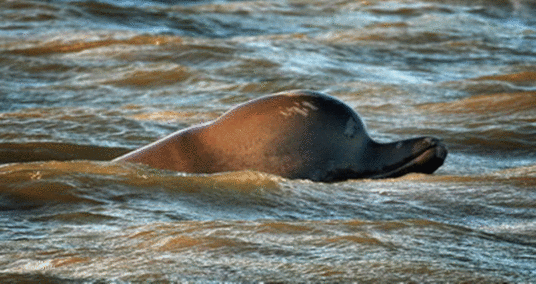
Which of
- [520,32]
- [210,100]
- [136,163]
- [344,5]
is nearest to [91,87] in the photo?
[210,100]

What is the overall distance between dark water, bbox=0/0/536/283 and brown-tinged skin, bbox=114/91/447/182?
0.37ft

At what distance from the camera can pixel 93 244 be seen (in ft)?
11.4

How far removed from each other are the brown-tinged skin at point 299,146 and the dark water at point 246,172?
0.11 meters

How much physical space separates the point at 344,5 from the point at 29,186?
443 inches

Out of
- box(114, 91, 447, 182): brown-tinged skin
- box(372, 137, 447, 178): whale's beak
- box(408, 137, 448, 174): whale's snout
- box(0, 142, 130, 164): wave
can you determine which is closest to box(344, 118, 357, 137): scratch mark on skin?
box(114, 91, 447, 182): brown-tinged skin

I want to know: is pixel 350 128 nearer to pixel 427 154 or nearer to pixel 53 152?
pixel 427 154

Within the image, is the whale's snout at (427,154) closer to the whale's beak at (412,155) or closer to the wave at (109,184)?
the whale's beak at (412,155)

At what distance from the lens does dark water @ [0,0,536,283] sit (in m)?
3.29

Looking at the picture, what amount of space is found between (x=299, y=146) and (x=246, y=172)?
0.87ft

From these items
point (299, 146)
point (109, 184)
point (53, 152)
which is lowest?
point (53, 152)

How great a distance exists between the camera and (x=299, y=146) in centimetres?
467

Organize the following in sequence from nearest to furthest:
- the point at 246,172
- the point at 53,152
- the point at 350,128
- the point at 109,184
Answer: the point at 109,184 → the point at 246,172 → the point at 350,128 → the point at 53,152

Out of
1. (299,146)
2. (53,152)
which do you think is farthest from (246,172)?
(53,152)

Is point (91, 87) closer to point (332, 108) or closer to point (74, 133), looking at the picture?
point (74, 133)
